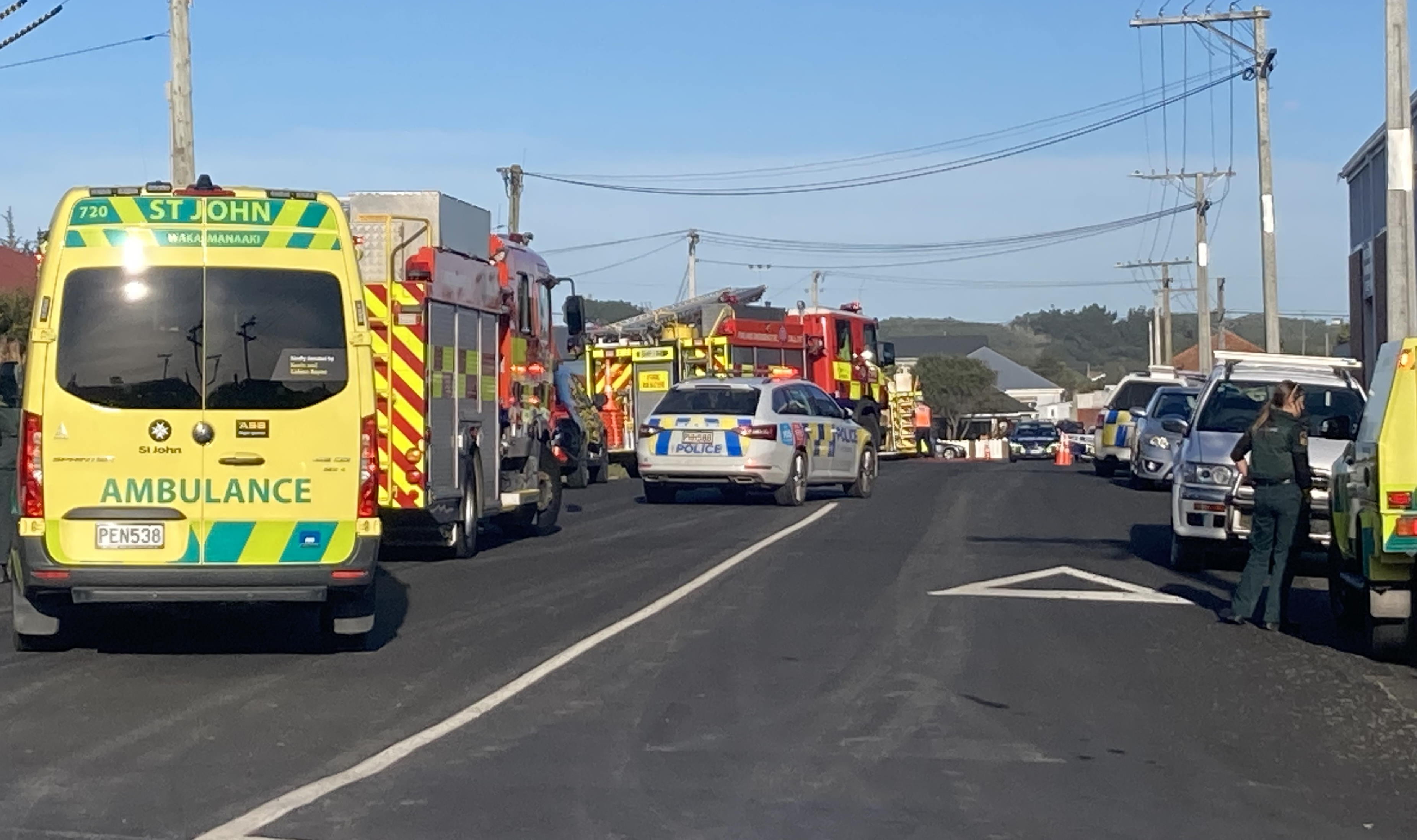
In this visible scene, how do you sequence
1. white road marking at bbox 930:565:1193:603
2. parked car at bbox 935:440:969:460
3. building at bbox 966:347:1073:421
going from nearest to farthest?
white road marking at bbox 930:565:1193:603 < parked car at bbox 935:440:969:460 < building at bbox 966:347:1073:421

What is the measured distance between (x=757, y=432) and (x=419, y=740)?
47.6ft

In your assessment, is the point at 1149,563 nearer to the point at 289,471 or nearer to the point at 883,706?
the point at 883,706

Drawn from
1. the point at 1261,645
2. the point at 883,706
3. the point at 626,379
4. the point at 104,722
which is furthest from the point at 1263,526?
the point at 626,379

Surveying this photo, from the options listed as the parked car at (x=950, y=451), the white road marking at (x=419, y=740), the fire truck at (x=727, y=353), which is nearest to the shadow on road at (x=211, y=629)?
the white road marking at (x=419, y=740)

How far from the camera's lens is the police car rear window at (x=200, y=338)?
9.70m

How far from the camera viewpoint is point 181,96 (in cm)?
2361

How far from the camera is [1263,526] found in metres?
12.1

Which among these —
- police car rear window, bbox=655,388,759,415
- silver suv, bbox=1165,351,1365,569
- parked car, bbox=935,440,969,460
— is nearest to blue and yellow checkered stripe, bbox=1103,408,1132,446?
police car rear window, bbox=655,388,759,415

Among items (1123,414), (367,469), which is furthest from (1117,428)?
(367,469)

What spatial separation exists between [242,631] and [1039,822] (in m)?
→ 6.45

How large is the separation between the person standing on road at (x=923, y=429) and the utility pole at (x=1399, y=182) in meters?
27.1

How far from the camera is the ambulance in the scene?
31.7ft

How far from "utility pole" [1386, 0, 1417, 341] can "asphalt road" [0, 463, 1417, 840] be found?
16.1 ft

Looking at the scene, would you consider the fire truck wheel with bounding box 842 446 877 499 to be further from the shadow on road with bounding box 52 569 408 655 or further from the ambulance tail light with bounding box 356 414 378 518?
the ambulance tail light with bounding box 356 414 378 518
